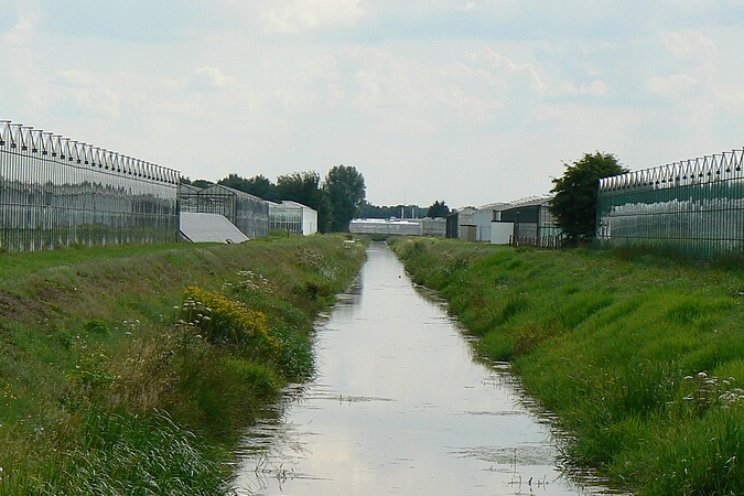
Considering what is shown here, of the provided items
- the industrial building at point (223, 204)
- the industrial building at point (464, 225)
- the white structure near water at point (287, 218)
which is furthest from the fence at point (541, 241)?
the white structure near water at point (287, 218)

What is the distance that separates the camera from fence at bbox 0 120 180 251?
3466 centimetres

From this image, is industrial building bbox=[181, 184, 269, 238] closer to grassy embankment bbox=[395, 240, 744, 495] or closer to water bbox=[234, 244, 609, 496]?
grassy embankment bbox=[395, 240, 744, 495]

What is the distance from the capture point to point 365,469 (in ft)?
48.4

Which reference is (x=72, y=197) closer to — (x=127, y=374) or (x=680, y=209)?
(x=680, y=209)

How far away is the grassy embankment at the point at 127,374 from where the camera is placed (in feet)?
34.7

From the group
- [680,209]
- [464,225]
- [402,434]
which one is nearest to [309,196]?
[464,225]

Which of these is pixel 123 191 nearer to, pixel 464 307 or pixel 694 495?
pixel 464 307

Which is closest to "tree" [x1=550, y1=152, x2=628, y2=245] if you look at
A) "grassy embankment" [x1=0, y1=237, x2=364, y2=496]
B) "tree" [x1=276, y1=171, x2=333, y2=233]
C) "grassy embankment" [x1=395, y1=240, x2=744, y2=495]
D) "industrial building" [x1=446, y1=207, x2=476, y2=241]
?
"grassy embankment" [x1=395, y1=240, x2=744, y2=495]

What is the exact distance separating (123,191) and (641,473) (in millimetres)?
43737

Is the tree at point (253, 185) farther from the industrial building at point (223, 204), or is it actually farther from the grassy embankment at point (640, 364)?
the grassy embankment at point (640, 364)

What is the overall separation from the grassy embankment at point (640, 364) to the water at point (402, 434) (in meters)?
0.63

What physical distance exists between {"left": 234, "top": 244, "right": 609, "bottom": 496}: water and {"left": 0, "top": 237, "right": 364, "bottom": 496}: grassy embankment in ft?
1.88

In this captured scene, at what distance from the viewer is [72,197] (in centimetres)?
4306

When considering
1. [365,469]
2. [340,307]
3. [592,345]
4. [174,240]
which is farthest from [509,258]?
[365,469]
